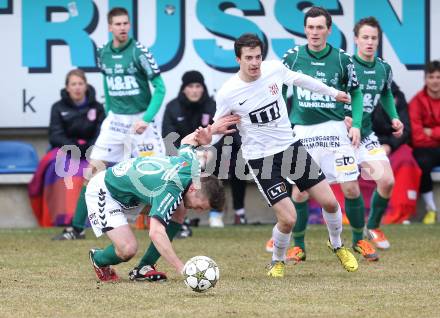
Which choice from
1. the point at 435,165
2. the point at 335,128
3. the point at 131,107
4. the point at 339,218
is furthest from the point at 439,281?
the point at 435,165

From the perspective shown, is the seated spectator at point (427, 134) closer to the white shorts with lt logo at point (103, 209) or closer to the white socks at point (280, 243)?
the white socks at point (280, 243)

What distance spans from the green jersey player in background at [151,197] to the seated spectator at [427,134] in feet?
19.3

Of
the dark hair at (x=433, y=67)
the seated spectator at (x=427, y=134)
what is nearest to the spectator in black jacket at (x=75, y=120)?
the seated spectator at (x=427, y=134)

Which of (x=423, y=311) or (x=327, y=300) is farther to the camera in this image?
(x=327, y=300)

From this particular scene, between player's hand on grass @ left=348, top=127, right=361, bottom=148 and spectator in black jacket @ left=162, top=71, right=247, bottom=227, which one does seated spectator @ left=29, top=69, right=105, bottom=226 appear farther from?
player's hand on grass @ left=348, top=127, right=361, bottom=148

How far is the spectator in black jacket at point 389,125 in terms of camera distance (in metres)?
14.3

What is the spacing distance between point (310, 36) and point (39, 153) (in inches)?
238

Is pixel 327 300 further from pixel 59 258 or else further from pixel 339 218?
pixel 59 258

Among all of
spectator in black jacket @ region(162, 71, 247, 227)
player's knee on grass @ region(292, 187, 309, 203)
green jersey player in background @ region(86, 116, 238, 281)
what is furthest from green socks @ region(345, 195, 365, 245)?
spectator in black jacket @ region(162, 71, 247, 227)

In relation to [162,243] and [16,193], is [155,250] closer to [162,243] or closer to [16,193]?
[162,243]

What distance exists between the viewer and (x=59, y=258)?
35.1ft

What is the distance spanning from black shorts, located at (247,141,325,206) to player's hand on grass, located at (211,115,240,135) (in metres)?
0.40

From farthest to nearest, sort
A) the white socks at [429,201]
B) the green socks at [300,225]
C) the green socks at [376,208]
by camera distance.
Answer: the white socks at [429,201] < the green socks at [376,208] < the green socks at [300,225]

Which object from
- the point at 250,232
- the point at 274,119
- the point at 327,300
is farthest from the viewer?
the point at 250,232
